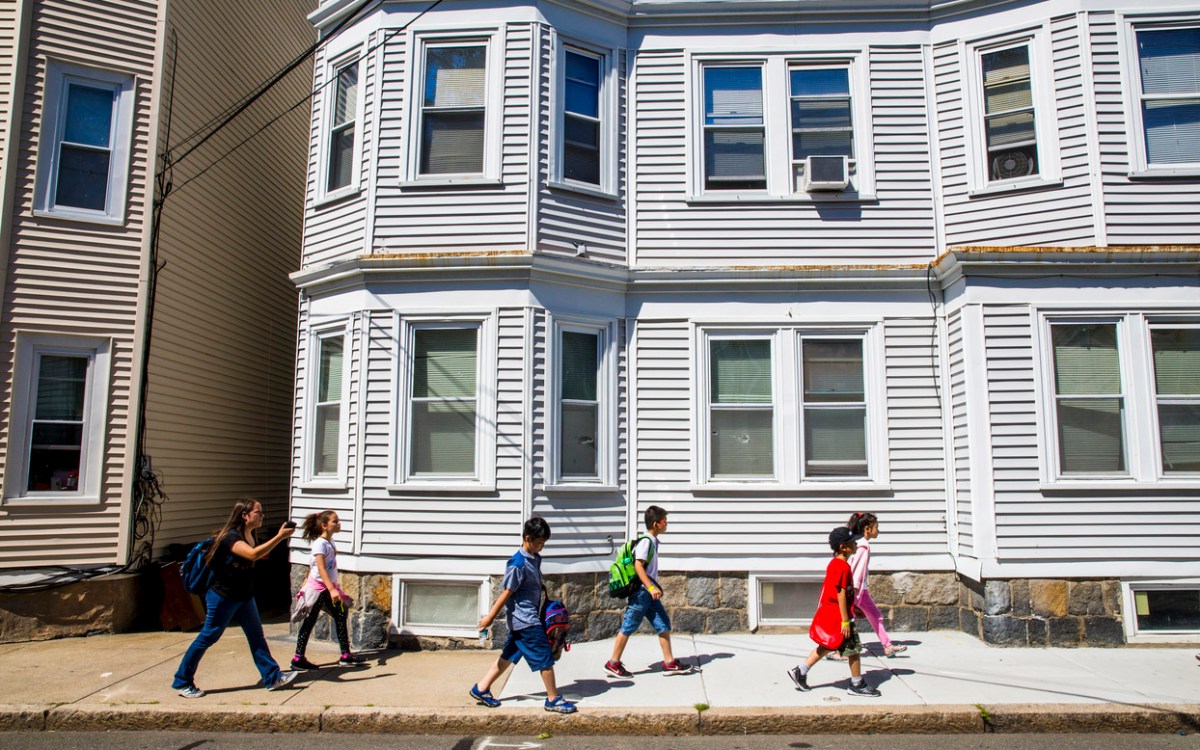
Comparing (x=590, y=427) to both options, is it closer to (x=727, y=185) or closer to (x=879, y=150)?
(x=727, y=185)

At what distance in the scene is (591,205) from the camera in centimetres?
994

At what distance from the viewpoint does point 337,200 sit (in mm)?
10086

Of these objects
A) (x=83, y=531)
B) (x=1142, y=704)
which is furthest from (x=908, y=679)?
(x=83, y=531)

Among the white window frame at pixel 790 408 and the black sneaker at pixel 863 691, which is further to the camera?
the white window frame at pixel 790 408

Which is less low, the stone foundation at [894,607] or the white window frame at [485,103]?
the white window frame at [485,103]

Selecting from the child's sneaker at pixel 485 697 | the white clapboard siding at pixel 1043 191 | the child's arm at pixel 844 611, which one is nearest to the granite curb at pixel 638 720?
the child's sneaker at pixel 485 697

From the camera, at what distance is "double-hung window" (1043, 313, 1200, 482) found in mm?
8766

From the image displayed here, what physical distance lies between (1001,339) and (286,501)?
11.6 meters

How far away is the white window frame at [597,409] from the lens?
30.2 ft

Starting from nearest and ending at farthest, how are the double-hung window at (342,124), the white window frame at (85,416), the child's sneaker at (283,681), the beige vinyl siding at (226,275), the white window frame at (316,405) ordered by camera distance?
the child's sneaker at (283,681) → the white window frame at (316,405) → the white window frame at (85,416) → the double-hung window at (342,124) → the beige vinyl siding at (226,275)

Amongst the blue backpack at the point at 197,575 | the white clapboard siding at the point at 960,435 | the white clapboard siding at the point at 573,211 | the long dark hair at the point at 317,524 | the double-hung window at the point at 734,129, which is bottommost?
the blue backpack at the point at 197,575

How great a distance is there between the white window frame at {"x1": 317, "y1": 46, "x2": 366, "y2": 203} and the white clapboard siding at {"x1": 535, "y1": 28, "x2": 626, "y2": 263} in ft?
7.14

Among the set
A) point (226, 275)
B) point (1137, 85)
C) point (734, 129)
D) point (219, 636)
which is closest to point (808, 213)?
point (734, 129)

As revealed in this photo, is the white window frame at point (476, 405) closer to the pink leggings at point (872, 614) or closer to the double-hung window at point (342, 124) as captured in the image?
the double-hung window at point (342, 124)
